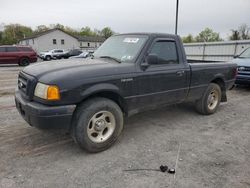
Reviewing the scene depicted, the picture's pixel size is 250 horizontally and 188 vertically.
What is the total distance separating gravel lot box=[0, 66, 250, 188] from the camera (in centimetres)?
298

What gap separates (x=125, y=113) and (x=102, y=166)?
112cm

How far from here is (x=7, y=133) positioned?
14.3ft

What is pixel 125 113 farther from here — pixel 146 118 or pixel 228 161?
pixel 228 161

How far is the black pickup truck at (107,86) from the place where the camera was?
3.23 metres

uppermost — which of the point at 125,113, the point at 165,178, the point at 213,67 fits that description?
the point at 213,67

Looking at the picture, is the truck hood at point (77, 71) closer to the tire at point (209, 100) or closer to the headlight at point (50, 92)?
the headlight at point (50, 92)

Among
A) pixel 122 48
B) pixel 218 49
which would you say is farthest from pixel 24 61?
pixel 122 48

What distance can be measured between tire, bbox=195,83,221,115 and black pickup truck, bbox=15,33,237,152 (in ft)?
1.25

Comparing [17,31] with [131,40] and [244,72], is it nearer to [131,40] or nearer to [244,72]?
[244,72]

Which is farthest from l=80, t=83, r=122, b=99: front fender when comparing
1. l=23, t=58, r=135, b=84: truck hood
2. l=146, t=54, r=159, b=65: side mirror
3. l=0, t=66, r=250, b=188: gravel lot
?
l=0, t=66, r=250, b=188: gravel lot

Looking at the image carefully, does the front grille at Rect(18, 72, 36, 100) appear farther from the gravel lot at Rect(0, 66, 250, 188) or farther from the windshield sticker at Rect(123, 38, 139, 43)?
the windshield sticker at Rect(123, 38, 139, 43)

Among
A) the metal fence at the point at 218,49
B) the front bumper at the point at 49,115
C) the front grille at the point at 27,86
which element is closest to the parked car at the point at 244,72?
the metal fence at the point at 218,49

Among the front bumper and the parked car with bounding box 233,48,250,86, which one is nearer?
the front bumper

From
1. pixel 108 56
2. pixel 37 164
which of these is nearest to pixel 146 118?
pixel 108 56
